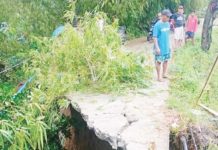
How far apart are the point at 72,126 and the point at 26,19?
3523mm

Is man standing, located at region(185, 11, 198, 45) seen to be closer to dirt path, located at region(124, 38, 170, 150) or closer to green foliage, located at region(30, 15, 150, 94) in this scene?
dirt path, located at region(124, 38, 170, 150)

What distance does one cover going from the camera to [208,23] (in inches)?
372

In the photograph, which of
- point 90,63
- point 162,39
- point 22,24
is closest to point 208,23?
point 162,39

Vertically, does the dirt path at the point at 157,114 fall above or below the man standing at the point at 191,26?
below

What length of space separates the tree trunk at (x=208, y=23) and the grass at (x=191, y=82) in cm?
21

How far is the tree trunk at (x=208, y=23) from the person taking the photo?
9.20m

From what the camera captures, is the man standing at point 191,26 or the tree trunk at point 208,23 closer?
the tree trunk at point 208,23

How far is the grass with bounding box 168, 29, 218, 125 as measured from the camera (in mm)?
5312

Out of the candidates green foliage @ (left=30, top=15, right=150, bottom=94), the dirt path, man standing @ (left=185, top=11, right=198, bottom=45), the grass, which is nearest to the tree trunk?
the grass

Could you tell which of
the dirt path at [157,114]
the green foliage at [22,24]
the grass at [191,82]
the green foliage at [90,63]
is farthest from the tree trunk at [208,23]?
the green foliage at [22,24]

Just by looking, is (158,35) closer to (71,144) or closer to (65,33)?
(65,33)

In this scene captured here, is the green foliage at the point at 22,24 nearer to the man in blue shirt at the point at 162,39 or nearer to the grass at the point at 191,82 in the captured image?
the man in blue shirt at the point at 162,39

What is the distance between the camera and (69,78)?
22.2ft

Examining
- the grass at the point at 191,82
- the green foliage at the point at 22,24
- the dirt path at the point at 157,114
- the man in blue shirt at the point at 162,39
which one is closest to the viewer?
the dirt path at the point at 157,114
